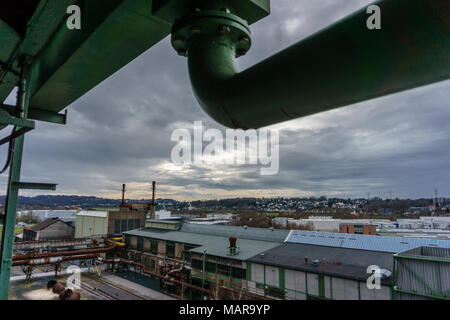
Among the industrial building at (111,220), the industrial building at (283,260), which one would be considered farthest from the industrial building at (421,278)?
the industrial building at (111,220)

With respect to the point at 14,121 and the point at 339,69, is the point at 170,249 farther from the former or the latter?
the point at 339,69

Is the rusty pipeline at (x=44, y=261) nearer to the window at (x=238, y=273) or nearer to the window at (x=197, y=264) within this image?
the window at (x=197, y=264)

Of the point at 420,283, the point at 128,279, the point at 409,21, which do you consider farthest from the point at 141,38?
the point at 128,279

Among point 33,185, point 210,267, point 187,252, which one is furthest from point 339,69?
point 187,252

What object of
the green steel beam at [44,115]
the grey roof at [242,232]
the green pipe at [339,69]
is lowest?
the grey roof at [242,232]

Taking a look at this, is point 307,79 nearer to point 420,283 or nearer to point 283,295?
point 420,283

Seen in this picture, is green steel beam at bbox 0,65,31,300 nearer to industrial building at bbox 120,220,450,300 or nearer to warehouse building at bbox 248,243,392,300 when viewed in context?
industrial building at bbox 120,220,450,300
